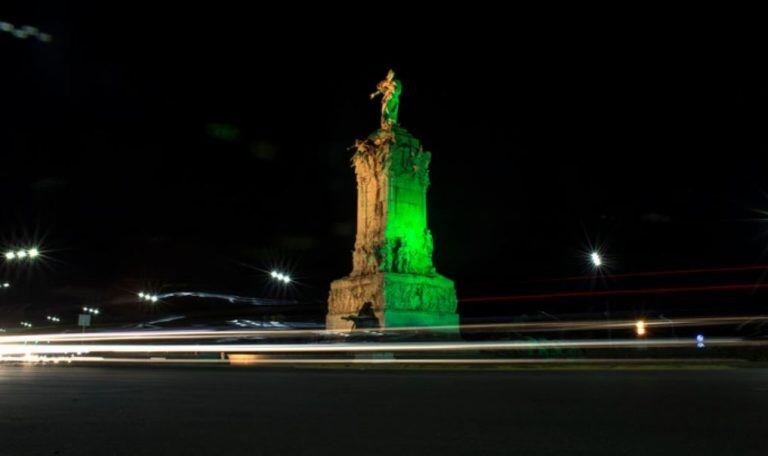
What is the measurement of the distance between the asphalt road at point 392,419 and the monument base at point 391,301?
64.9 ft

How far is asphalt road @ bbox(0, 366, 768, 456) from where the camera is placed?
4574 mm

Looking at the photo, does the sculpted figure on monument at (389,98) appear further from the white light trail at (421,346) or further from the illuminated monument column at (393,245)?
the white light trail at (421,346)

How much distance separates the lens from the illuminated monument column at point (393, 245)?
31.5 m

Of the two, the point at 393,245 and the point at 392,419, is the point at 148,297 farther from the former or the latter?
the point at 392,419

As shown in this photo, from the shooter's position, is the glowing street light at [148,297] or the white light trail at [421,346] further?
the glowing street light at [148,297]

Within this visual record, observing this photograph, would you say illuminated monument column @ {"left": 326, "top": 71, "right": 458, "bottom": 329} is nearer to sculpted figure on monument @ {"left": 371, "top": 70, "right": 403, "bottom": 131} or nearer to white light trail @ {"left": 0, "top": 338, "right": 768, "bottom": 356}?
sculpted figure on monument @ {"left": 371, "top": 70, "right": 403, "bottom": 131}

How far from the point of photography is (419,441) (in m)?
4.78

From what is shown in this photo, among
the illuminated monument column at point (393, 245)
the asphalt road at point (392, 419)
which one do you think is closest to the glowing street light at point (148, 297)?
the illuminated monument column at point (393, 245)

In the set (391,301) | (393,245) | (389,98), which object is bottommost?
(391,301)

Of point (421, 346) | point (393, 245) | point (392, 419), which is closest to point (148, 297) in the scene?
point (393, 245)

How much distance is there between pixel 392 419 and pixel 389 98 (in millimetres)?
31463

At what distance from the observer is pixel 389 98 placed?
1423 inches

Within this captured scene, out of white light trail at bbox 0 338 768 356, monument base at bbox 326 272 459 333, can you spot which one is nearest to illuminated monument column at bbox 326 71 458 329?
monument base at bbox 326 272 459 333

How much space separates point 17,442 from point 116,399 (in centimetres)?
347
